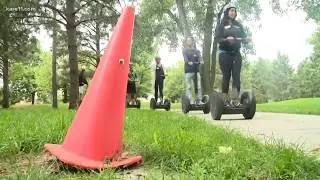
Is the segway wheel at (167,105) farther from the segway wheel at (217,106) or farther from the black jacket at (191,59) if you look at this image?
the segway wheel at (217,106)

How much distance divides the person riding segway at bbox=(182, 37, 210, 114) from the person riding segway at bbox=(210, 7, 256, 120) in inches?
142

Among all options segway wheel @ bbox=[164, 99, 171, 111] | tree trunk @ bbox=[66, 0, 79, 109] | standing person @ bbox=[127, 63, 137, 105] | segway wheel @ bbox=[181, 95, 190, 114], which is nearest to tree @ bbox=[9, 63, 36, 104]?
standing person @ bbox=[127, 63, 137, 105]

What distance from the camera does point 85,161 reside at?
3648 millimetres

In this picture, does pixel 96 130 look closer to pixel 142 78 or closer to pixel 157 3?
pixel 157 3

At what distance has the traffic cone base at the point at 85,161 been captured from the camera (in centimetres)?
358

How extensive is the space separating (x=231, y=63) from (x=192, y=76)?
16.2 feet

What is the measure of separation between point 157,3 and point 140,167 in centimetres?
2706

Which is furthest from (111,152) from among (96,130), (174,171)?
(174,171)

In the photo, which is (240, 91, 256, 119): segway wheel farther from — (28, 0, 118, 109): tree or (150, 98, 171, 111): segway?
(28, 0, 118, 109): tree

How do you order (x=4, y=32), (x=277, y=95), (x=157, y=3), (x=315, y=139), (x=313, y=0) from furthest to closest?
(x=277, y=95)
(x=157, y=3)
(x=313, y=0)
(x=4, y=32)
(x=315, y=139)

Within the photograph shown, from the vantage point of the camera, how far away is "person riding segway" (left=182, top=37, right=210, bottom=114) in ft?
49.9

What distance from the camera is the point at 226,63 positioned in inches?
414

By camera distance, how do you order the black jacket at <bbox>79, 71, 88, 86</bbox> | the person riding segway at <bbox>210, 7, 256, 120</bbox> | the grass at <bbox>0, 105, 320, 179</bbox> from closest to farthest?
the grass at <bbox>0, 105, 320, 179</bbox>, the person riding segway at <bbox>210, 7, 256, 120</bbox>, the black jacket at <bbox>79, 71, 88, 86</bbox>

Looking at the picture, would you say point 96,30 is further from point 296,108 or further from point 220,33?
point 220,33
